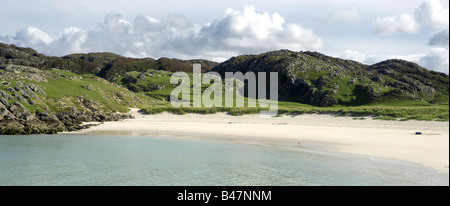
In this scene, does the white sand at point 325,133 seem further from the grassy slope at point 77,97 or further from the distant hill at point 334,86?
the distant hill at point 334,86

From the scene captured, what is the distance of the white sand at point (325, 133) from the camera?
2927cm

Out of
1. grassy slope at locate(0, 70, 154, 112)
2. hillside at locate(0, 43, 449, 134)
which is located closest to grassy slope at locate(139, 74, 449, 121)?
hillside at locate(0, 43, 449, 134)

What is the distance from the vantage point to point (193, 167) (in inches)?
1025

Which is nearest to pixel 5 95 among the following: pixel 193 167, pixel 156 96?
pixel 193 167

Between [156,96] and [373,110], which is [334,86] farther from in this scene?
[156,96]

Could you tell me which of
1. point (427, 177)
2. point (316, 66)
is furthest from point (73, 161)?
point (316, 66)

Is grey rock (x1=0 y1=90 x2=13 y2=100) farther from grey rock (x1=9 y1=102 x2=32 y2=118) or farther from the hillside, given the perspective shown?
grey rock (x1=9 y1=102 x2=32 y2=118)

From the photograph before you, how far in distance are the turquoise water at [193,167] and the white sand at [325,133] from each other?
3.63 metres

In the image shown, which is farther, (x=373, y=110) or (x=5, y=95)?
(x=373, y=110)

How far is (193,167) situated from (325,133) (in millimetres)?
25640

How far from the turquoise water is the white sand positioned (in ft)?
11.9

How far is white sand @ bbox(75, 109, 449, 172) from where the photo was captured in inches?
1152
